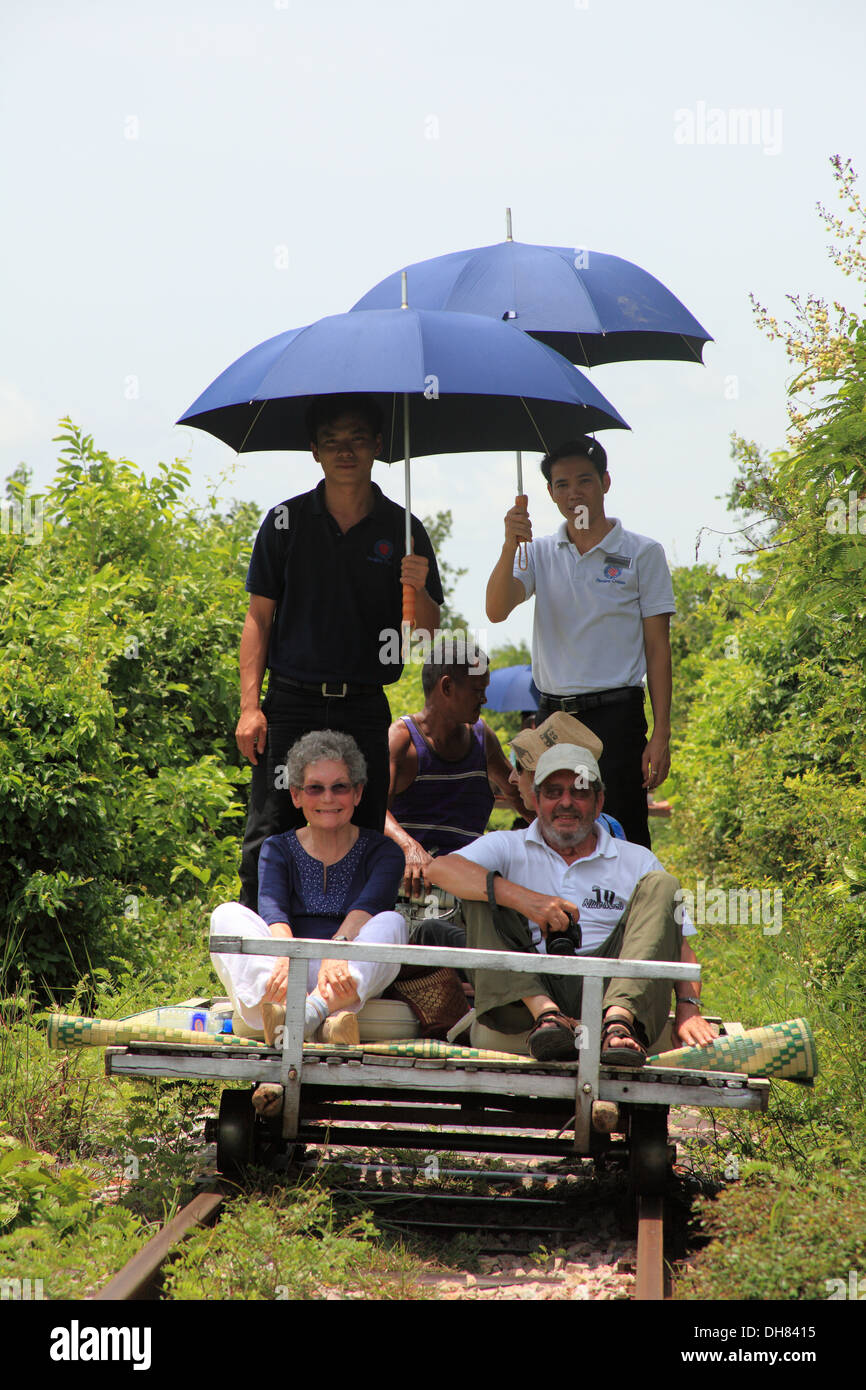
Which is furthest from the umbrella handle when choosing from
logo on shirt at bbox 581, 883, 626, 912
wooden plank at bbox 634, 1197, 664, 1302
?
wooden plank at bbox 634, 1197, 664, 1302

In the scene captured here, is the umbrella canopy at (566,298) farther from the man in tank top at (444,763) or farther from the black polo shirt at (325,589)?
the man in tank top at (444,763)

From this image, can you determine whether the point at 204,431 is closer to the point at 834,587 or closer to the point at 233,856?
the point at 834,587

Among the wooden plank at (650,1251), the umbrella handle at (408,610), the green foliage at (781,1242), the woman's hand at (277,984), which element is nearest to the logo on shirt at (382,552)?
the umbrella handle at (408,610)

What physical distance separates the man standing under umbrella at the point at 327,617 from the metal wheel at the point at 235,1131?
110 centimetres

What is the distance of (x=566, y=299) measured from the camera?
23.5 ft

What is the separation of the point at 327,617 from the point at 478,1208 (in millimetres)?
2441

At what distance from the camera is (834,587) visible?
5.84 m

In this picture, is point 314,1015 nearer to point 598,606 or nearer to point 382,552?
point 382,552

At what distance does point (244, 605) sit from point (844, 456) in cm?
691

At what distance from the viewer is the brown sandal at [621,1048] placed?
4512mm

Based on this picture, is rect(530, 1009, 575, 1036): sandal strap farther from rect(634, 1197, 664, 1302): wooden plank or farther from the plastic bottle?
the plastic bottle

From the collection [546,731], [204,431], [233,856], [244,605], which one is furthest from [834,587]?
[244,605]

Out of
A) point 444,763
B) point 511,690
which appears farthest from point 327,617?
point 511,690

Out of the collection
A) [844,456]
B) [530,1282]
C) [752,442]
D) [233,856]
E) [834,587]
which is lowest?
[530,1282]
